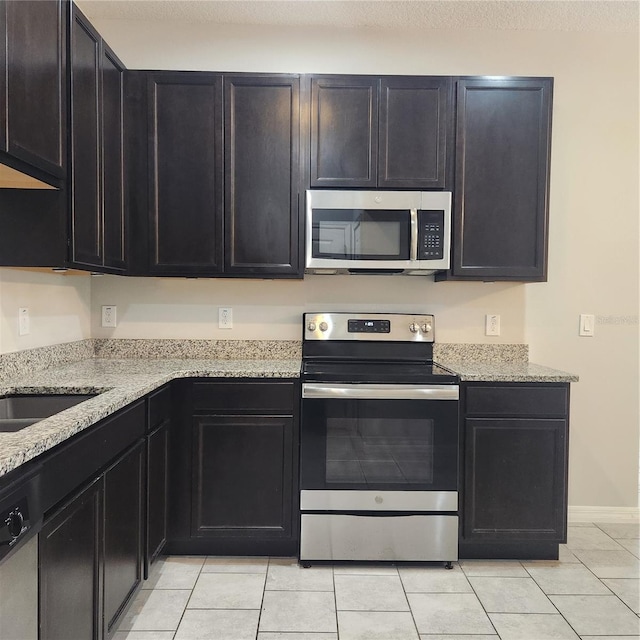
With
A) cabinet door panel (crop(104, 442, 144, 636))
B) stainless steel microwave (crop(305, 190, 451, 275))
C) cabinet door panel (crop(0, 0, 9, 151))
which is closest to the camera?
cabinet door panel (crop(0, 0, 9, 151))

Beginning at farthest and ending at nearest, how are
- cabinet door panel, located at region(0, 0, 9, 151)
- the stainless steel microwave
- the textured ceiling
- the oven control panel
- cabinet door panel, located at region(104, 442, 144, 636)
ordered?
the oven control panel
the textured ceiling
the stainless steel microwave
cabinet door panel, located at region(104, 442, 144, 636)
cabinet door panel, located at region(0, 0, 9, 151)

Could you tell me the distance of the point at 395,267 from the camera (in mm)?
2697

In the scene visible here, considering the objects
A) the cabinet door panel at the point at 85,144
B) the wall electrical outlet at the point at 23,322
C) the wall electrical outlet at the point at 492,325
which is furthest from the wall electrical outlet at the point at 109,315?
the wall electrical outlet at the point at 492,325

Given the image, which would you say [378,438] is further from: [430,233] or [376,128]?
[376,128]

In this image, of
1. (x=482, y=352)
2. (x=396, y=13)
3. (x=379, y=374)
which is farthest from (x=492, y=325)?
(x=396, y=13)

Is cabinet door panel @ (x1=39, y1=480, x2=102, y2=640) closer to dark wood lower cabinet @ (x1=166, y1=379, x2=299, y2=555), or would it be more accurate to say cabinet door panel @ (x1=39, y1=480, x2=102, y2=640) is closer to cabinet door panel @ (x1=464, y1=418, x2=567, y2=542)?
dark wood lower cabinet @ (x1=166, y1=379, x2=299, y2=555)

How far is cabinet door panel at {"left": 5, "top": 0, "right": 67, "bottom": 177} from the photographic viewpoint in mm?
1631

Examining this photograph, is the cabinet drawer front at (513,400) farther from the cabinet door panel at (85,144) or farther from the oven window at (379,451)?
the cabinet door panel at (85,144)

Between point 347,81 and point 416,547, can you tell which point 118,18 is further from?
point 416,547

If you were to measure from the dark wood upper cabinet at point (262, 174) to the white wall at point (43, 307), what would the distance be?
0.83 meters

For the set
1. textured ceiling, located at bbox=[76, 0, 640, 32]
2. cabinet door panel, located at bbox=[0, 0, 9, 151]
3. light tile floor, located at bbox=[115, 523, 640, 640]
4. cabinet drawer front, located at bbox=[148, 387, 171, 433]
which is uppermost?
textured ceiling, located at bbox=[76, 0, 640, 32]

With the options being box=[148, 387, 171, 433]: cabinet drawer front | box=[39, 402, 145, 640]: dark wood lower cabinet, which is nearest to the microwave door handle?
box=[148, 387, 171, 433]: cabinet drawer front

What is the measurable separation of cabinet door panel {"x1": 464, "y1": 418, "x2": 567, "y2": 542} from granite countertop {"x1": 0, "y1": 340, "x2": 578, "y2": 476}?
0.77 feet

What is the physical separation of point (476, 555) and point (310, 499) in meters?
0.83
